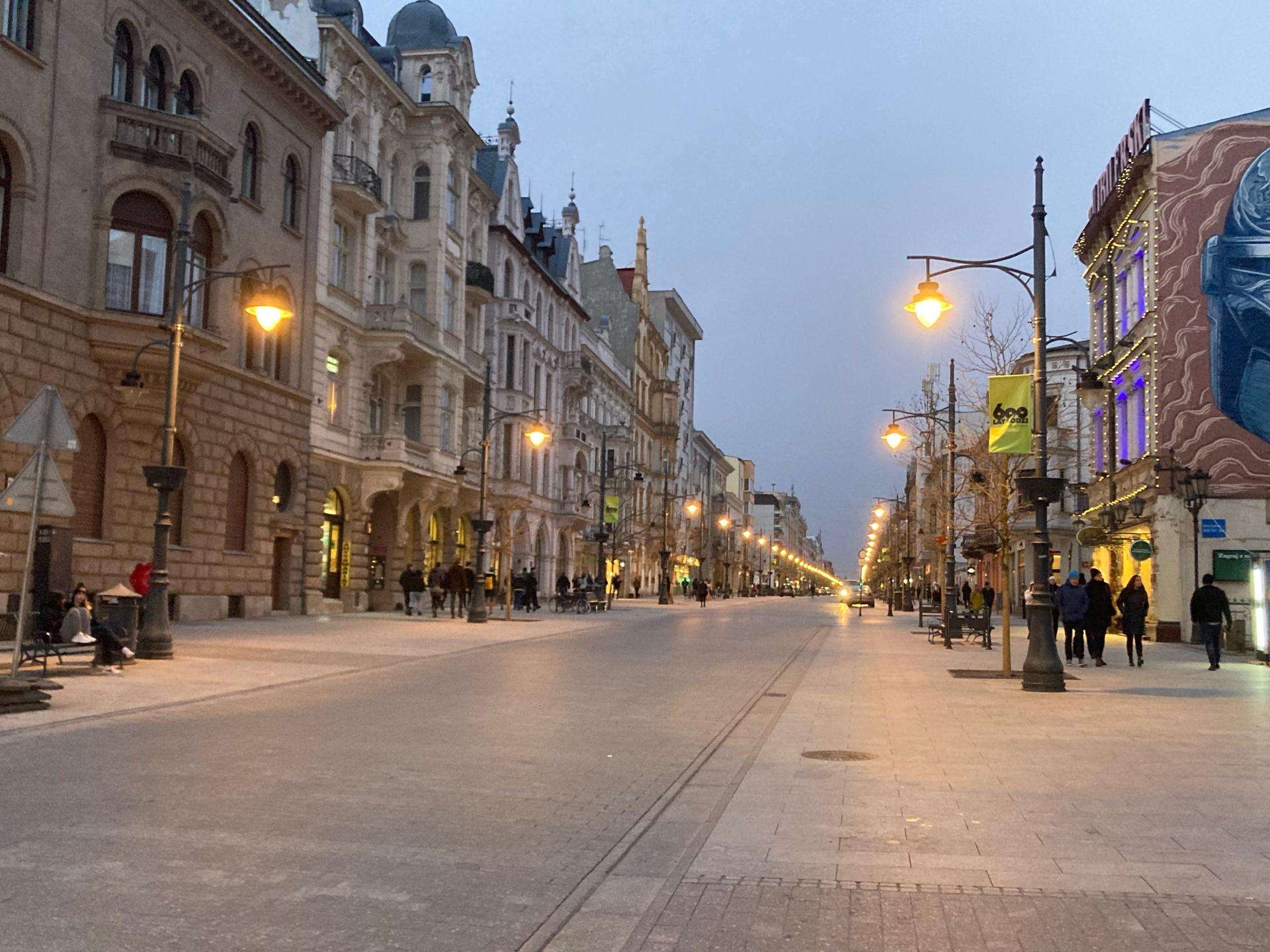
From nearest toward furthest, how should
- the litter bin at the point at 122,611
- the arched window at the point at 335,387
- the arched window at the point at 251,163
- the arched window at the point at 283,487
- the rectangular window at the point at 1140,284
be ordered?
the litter bin at the point at 122,611, the arched window at the point at 251,163, the arched window at the point at 283,487, the rectangular window at the point at 1140,284, the arched window at the point at 335,387

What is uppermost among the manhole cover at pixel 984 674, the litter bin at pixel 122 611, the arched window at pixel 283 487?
the arched window at pixel 283 487

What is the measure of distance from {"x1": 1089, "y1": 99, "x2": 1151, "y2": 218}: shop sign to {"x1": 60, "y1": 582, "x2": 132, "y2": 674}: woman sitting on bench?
94.0 ft

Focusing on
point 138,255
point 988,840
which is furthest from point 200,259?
point 988,840

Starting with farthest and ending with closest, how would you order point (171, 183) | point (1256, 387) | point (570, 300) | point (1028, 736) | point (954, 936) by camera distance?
point (570, 300) → point (1256, 387) → point (171, 183) → point (1028, 736) → point (954, 936)


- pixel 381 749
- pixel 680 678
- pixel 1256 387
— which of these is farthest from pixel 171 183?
pixel 1256 387

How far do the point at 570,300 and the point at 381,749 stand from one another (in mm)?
56325

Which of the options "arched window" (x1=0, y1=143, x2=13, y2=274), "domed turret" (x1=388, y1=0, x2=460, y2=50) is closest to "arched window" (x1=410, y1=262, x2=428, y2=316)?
"domed turret" (x1=388, y1=0, x2=460, y2=50)

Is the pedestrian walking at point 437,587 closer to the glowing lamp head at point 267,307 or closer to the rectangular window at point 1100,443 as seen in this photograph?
the glowing lamp head at point 267,307

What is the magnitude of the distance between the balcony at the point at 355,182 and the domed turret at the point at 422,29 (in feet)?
27.6

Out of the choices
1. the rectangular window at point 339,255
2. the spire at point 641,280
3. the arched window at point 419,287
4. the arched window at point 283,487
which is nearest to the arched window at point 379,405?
the arched window at point 419,287

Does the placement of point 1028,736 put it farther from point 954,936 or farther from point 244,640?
point 244,640

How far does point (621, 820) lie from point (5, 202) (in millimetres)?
19599

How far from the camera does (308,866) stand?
20.1 ft

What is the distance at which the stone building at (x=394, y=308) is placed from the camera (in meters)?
35.9
